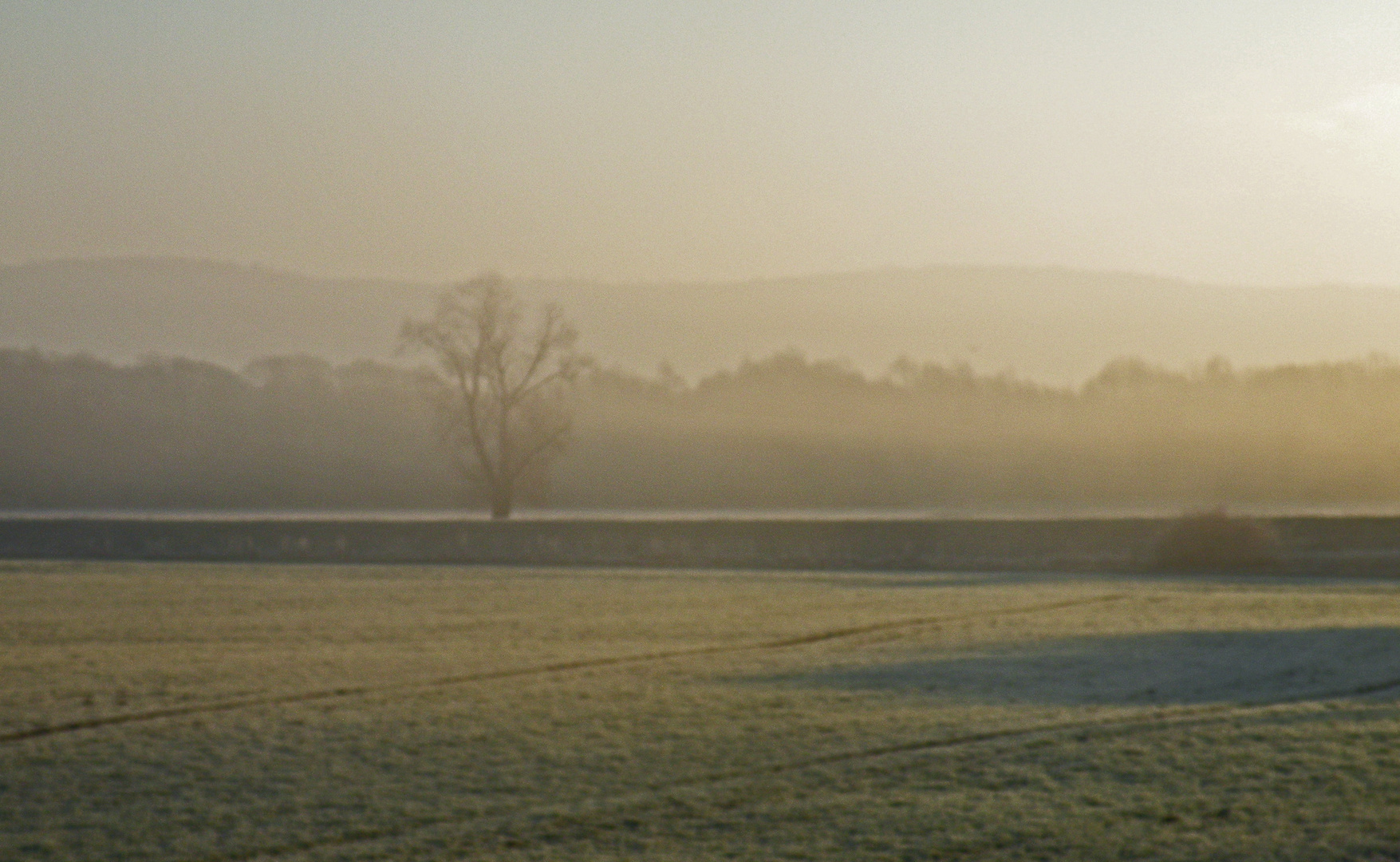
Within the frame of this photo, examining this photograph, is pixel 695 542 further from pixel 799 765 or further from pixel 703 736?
pixel 799 765

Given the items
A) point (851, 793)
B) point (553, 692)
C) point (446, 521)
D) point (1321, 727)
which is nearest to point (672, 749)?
point (851, 793)

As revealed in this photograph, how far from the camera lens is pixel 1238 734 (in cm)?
1580

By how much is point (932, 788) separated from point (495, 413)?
63938 millimetres

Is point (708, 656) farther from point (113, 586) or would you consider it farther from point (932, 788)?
point (113, 586)

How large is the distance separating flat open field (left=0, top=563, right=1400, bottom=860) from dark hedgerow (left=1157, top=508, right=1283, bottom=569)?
1819cm

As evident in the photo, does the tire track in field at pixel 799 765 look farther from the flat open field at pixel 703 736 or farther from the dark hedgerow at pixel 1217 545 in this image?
the dark hedgerow at pixel 1217 545

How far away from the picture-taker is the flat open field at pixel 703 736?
12.1 m

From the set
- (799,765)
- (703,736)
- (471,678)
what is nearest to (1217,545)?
(471,678)

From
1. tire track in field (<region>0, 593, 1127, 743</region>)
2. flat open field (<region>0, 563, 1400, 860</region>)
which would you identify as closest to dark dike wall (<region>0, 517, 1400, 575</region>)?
flat open field (<region>0, 563, 1400, 860</region>)

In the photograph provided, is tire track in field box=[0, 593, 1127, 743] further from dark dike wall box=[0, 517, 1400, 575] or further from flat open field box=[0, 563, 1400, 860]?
dark dike wall box=[0, 517, 1400, 575]

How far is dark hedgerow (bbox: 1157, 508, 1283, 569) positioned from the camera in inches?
1879

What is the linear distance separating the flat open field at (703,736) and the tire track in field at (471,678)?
0.24 ft

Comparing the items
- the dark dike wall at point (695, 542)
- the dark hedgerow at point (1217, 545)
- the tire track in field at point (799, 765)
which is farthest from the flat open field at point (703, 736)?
the dark dike wall at point (695, 542)

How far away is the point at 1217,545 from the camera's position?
4800 cm
